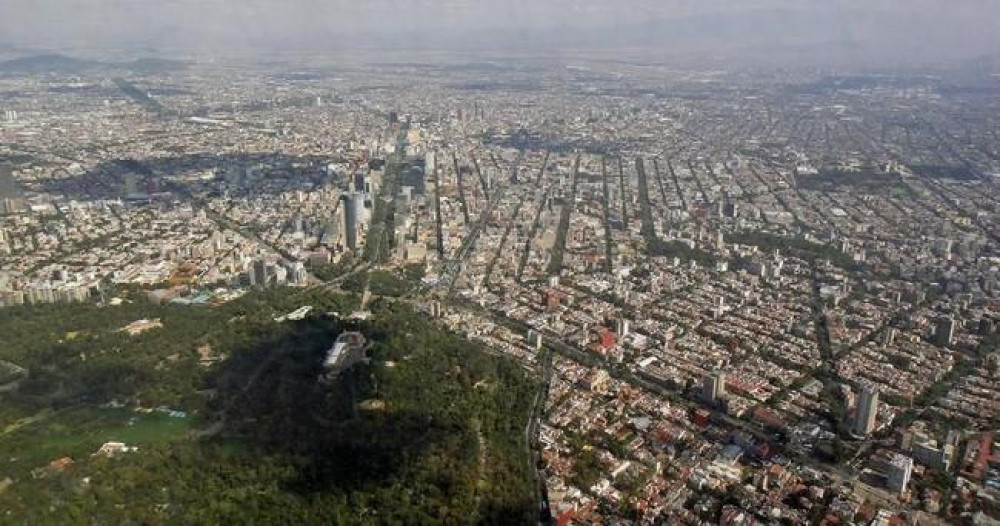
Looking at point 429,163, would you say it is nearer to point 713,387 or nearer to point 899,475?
point 713,387

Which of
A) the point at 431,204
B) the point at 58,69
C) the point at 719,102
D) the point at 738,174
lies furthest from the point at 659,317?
the point at 58,69

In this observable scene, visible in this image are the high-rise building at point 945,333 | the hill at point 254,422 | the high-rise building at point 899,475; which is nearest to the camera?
the hill at point 254,422

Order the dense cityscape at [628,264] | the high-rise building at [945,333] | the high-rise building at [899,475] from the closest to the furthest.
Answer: the high-rise building at [899,475] → the dense cityscape at [628,264] → the high-rise building at [945,333]

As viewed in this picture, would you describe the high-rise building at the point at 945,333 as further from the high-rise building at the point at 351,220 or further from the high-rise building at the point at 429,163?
the high-rise building at the point at 429,163

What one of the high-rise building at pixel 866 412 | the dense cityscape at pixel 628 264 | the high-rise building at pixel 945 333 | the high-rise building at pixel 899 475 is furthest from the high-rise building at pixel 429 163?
the high-rise building at pixel 899 475

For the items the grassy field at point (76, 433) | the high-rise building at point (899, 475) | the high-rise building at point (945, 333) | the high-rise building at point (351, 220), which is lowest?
the grassy field at point (76, 433)
